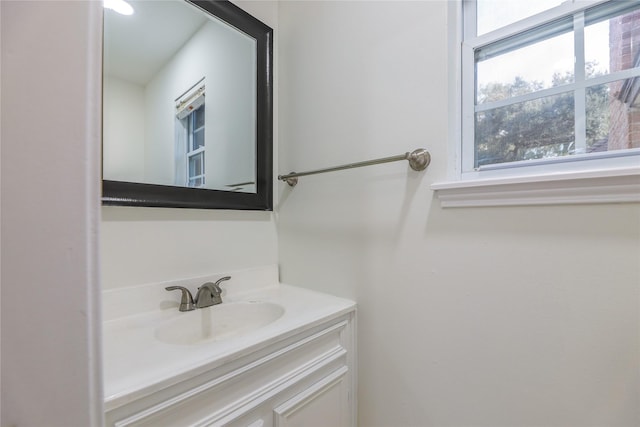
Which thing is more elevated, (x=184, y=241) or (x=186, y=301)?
(x=184, y=241)

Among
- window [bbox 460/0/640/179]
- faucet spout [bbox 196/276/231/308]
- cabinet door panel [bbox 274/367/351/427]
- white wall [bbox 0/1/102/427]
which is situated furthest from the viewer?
faucet spout [bbox 196/276/231/308]

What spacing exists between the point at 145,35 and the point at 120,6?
0.30 feet

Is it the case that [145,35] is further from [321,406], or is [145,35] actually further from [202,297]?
[321,406]

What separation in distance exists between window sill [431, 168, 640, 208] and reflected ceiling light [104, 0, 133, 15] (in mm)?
1127

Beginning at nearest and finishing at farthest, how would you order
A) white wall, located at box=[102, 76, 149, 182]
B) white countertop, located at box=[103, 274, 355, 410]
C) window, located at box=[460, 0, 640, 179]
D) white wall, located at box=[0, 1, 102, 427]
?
white wall, located at box=[0, 1, 102, 427] → white countertop, located at box=[103, 274, 355, 410] → window, located at box=[460, 0, 640, 179] → white wall, located at box=[102, 76, 149, 182]

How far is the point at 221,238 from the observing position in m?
1.10

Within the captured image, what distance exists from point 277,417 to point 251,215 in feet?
2.44

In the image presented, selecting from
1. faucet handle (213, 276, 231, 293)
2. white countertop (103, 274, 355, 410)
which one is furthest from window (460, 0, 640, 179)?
faucet handle (213, 276, 231, 293)

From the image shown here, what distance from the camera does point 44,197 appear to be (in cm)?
27

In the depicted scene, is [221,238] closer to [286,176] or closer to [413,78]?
[286,176]

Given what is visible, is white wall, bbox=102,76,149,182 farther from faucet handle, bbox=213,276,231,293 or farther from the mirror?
faucet handle, bbox=213,276,231,293

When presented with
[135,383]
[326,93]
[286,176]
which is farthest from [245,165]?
[135,383]

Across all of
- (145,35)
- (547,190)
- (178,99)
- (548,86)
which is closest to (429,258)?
(547,190)

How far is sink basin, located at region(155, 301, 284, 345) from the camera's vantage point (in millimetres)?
873
